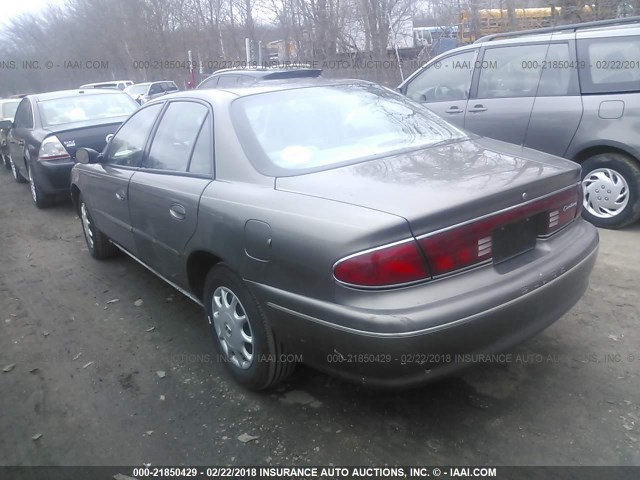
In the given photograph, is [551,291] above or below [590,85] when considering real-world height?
below

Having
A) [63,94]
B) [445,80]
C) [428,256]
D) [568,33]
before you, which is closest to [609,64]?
[568,33]

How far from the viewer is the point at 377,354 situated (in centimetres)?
209

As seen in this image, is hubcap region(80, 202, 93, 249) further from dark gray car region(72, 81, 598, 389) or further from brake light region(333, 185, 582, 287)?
brake light region(333, 185, 582, 287)

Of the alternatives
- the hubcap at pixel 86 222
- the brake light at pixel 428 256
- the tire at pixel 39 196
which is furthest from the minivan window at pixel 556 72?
the tire at pixel 39 196

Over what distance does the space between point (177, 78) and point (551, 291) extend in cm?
3926

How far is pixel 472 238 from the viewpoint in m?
2.20

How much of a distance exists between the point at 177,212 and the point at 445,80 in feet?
13.9

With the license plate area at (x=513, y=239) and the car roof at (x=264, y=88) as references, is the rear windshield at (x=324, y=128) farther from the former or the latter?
the license plate area at (x=513, y=239)

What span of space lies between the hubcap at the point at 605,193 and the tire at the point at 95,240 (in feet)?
14.6

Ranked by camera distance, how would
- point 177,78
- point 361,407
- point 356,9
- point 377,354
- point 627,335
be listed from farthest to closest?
point 177,78
point 356,9
point 627,335
point 361,407
point 377,354

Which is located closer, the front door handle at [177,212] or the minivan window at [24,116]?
the front door handle at [177,212]

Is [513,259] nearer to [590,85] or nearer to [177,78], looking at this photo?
[590,85]

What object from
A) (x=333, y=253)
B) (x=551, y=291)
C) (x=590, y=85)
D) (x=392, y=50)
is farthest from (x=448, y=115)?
(x=392, y=50)

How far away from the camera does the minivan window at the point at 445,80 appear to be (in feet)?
19.6
